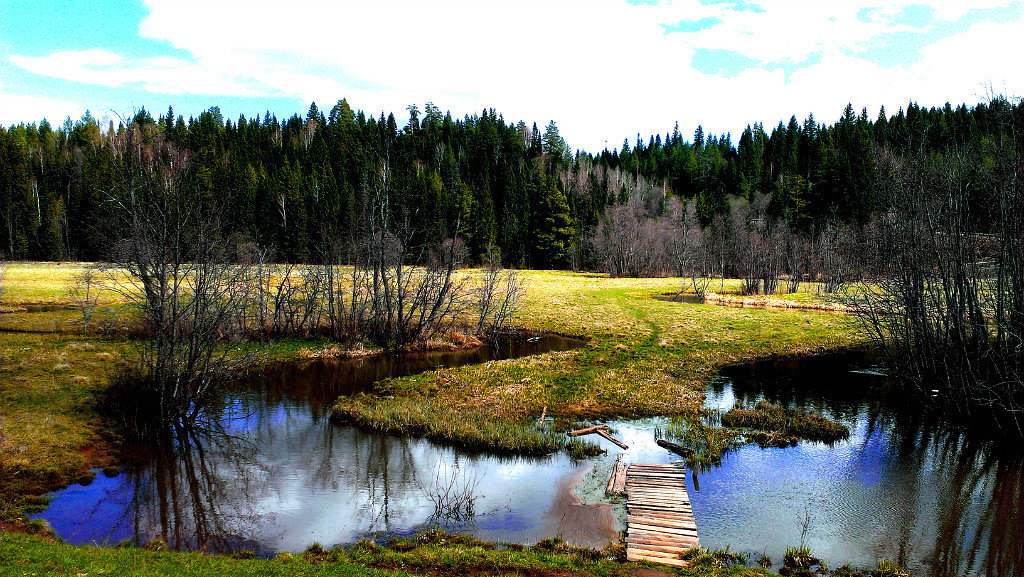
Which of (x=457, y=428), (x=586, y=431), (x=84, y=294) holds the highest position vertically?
(x=84, y=294)

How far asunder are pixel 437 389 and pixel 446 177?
91.5 meters

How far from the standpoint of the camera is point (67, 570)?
31.0 feet

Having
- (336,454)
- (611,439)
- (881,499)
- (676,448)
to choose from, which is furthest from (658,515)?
(336,454)

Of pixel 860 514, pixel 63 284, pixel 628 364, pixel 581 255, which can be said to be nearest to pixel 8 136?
pixel 63 284

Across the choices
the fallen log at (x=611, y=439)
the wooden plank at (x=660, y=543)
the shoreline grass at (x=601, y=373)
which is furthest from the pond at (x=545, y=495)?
the shoreline grass at (x=601, y=373)

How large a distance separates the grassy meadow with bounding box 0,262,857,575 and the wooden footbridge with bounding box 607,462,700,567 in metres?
1.56

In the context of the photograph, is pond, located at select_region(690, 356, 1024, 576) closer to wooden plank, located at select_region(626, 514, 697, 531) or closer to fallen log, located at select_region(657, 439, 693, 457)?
wooden plank, located at select_region(626, 514, 697, 531)

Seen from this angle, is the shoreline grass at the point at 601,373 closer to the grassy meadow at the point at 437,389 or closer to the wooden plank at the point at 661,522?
the grassy meadow at the point at 437,389

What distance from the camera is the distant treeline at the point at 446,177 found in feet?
268

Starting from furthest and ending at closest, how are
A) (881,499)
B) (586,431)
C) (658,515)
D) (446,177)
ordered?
1. (446,177)
2. (586,431)
3. (881,499)
4. (658,515)

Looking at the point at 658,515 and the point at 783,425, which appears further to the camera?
the point at 783,425

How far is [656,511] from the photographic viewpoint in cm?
1388

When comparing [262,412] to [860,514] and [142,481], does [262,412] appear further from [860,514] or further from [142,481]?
[860,514]

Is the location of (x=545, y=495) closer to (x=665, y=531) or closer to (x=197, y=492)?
(x=665, y=531)
